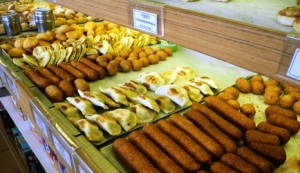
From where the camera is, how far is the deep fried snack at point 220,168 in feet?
3.40

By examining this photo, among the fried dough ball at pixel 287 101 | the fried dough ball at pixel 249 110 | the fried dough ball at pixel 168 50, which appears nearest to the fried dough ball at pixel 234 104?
the fried dough ball at pixel 249 110

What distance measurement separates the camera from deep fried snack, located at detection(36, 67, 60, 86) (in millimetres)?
1711

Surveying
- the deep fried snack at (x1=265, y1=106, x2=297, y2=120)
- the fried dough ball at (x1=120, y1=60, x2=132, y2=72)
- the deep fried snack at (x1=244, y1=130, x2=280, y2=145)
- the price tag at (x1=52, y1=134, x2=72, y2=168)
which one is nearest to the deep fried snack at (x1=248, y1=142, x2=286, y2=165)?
the deep fried snack at (x1=244, y1=130, x2=280, y2=145)

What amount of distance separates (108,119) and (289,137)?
82cm

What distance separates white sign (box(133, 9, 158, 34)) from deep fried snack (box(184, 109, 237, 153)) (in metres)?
0.53

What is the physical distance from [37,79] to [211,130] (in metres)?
1.06

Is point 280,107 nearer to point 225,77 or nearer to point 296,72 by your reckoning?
point 225,77

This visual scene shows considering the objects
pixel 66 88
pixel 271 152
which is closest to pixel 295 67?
pixel 271 152

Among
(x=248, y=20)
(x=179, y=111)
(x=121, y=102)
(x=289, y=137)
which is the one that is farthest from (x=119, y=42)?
(x=248, y=20)

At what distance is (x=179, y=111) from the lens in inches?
58.4

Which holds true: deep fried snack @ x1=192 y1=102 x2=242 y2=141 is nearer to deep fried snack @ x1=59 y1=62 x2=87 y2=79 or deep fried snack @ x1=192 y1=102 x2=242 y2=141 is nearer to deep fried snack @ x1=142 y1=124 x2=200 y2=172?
deep fried snack @ x1=142 y1=124 x2=200 y2=172

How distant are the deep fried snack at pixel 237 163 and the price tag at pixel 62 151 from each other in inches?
24.2

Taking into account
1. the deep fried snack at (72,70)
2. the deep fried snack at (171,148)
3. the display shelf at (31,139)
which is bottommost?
the display shelf at (31,139)

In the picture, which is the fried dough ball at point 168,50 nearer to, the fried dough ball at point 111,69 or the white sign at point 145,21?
the fried dough ball at point 111,69
